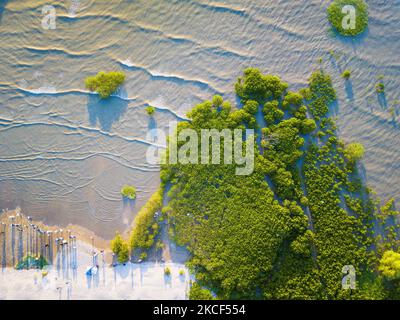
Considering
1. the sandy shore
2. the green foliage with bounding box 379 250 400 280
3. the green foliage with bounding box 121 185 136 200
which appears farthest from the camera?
the green foliage with bounding box 121 185 136 200

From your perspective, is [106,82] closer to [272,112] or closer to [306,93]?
[272,112]

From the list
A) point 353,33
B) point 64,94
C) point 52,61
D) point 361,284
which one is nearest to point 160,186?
point 64,94

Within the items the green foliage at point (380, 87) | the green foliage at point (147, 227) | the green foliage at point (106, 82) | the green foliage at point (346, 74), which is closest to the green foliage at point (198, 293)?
the green foliage at point (147, 227)

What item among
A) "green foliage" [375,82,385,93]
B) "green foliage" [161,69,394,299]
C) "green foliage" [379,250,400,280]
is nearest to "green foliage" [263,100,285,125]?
"green foliage" [161,69,394,299]

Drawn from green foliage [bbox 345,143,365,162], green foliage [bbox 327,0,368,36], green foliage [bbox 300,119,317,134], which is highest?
green foliage [bbox 327,0,368,36]

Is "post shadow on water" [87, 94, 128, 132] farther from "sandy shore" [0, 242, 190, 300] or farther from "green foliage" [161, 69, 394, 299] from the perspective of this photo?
"sandy shore" [0, 242, 190, 300]

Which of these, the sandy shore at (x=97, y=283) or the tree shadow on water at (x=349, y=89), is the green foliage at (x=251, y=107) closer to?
the tree shadow on water at (x=349, y=89)

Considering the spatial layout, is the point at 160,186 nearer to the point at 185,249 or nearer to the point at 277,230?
the point at 185,249
